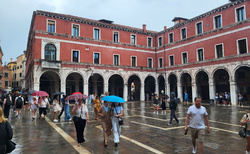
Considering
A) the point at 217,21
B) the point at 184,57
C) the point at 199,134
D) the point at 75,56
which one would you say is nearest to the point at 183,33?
the point at 184,57

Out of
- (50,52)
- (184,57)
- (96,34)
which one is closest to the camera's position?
(50,52)

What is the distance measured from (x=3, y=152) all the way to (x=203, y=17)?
2482 centimetres

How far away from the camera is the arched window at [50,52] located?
838 inches

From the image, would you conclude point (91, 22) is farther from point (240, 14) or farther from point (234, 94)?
point (234, 94)

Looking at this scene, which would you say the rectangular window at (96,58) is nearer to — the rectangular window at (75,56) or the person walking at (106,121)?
the rectangular window at (75,56)

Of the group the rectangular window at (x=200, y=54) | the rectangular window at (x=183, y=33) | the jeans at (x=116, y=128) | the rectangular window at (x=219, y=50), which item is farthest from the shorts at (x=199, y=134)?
the rectangular window at (x=183, y=33)

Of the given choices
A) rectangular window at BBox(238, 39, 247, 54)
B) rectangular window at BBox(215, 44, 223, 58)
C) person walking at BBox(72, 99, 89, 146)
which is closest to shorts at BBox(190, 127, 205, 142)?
person walking at BBox(72, 99, 89, 146)

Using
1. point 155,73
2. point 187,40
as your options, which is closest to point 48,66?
point 155,73

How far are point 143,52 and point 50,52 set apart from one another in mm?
14026

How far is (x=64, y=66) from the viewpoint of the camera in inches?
866

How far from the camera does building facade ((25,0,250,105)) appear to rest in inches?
792

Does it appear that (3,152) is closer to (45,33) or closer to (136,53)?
(45,33)

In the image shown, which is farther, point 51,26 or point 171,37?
point 171,37

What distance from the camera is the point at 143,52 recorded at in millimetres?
28656
